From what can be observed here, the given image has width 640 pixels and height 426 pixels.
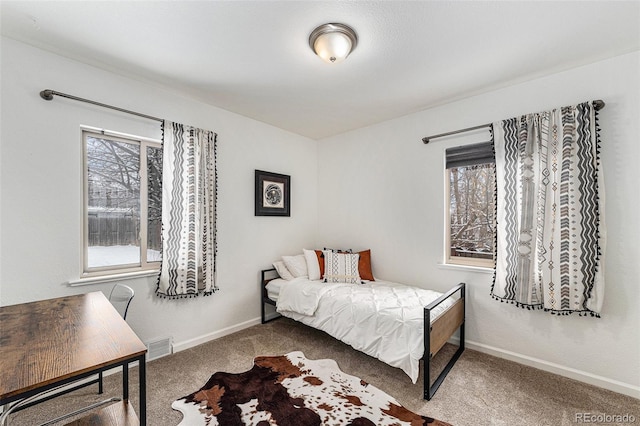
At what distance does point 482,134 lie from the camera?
9.08 feet

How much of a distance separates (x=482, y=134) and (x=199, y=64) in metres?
2.68

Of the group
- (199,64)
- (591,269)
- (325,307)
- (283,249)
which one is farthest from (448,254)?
(199,64)

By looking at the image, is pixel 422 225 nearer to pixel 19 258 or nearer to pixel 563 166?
pixel 563 166

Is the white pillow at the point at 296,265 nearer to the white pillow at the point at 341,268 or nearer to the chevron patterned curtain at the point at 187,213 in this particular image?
the white pillow at the point at 341,268

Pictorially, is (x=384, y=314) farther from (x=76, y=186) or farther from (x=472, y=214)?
(x=76, y=186)

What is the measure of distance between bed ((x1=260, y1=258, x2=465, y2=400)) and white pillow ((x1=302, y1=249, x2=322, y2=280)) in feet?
0.28

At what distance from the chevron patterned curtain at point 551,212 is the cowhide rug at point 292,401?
140 centimetres

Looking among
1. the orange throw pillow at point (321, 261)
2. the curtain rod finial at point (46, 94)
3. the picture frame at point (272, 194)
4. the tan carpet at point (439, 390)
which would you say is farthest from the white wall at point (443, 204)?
the curtain rod finial at point (46, 94)

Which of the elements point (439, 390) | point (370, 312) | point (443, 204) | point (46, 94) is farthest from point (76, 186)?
point (443, 204)

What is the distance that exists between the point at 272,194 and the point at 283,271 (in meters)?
1.00

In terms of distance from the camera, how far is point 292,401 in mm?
1963

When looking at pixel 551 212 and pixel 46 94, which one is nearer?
pixel 46 94

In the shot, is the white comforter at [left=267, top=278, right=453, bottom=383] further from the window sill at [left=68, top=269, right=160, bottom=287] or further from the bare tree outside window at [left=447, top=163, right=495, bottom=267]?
the window sill at [left=68, top=269, right=160, bottom=287]

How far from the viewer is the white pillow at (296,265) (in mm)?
3424
